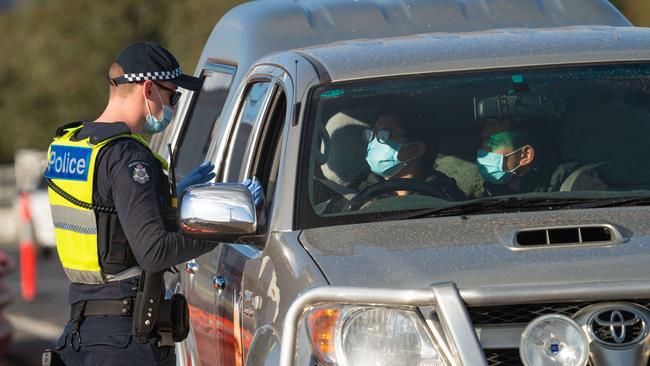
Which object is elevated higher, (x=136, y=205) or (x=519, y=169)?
(x=519, y=169)

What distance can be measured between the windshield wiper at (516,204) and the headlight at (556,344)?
2.52 ft

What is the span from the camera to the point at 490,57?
5645mm

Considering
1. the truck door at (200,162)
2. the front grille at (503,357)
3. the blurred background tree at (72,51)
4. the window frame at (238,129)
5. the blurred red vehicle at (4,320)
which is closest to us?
the front grille at (503,357)

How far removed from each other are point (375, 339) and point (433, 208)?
82 cm

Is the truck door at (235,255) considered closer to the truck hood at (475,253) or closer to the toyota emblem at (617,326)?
the truck hood at (475,253)

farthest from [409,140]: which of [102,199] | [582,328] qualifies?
[582,328]

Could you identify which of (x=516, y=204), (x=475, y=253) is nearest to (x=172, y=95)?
(x=516, y=204)

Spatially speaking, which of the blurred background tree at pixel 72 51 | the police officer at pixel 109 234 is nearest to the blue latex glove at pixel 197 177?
the police officer at pixel 109 234

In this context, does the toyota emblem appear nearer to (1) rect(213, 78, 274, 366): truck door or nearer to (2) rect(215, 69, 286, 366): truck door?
(2) rect(215, 69, 286, 366): truck door

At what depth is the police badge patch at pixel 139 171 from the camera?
526 cm

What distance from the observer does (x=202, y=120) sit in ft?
25.8

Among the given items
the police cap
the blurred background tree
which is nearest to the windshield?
the police cap

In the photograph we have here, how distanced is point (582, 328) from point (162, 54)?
2092 mm

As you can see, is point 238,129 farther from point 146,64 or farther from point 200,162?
point 146,64
